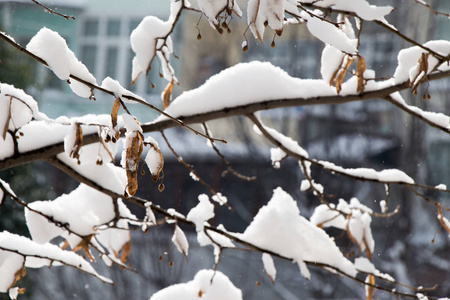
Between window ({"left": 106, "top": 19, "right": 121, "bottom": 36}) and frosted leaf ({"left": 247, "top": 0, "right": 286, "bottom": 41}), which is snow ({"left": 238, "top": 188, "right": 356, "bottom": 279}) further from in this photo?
window ({"left": 106, "top": 19, "right": 121, "bottom": 36})

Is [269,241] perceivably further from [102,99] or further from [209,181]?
[102,99]

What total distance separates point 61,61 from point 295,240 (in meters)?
0.74

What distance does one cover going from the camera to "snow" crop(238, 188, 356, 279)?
125 centimetres

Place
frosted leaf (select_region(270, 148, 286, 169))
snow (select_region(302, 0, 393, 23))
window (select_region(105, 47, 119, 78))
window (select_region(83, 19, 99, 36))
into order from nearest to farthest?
snow (select_region(302, 0, 393, 23))
frosted leaf (select_region(270, 148, 286, 169))
window (select_region(105, 47, 119, 78))
window (select_region(83, 19, 99, 36))

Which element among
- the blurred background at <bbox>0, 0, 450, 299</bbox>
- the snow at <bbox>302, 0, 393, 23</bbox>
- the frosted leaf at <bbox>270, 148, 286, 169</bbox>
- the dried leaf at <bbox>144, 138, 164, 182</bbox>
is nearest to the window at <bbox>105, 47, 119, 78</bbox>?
the blurred background at <bbox>0, 0, 450, 299</bbox>

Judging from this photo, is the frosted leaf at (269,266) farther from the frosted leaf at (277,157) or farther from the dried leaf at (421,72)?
the dried leaf at (421,72)

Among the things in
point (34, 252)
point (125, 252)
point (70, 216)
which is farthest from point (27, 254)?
point (125, 252)

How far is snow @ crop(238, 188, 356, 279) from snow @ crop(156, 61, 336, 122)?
325 mm

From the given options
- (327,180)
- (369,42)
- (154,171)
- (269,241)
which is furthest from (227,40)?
(154,171)

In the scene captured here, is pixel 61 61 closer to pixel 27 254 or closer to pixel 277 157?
pixel 27 254

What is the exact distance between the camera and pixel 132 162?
662mm

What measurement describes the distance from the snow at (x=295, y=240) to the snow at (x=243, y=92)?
0.32 m

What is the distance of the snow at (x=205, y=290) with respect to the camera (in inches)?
49.7

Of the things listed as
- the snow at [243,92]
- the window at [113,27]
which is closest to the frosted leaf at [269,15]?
the snow at [243,92]
